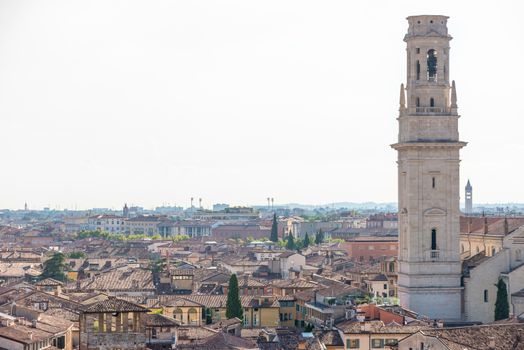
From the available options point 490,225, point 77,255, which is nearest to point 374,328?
point 490,225

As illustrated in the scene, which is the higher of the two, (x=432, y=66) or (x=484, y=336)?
(x=432, y=66)

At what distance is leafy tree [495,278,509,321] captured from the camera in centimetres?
6388

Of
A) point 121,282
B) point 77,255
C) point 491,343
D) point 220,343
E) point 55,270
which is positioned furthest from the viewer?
point 77,255

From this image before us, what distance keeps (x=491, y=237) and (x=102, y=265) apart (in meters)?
58.1

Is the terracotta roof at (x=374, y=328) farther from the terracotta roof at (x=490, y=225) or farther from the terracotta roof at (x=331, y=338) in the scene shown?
the terracotta roof at (x=490, y=225)

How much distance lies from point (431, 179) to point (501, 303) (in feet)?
22.2

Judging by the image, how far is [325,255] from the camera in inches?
5320

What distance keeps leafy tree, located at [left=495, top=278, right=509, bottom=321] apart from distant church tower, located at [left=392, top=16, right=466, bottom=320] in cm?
254

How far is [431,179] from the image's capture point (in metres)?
66.6

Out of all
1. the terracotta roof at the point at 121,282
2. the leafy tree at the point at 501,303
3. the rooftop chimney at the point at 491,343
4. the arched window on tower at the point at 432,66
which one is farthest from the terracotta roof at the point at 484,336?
the terracotta roof at the point at 121,282

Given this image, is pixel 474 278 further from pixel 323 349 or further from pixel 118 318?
pixel 118 318

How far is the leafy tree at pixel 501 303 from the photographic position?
210ft

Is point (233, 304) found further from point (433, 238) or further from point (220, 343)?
point (220, 343)

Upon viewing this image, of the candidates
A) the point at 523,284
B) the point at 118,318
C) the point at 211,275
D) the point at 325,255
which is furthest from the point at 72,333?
the point at 325,255
